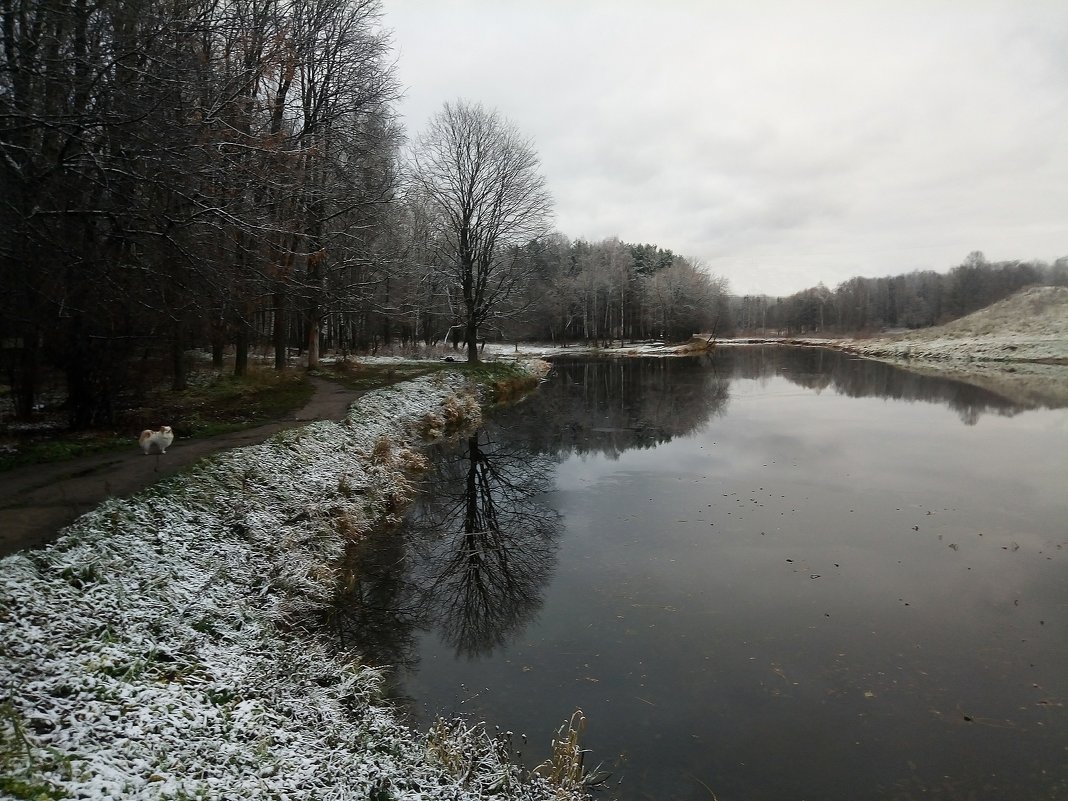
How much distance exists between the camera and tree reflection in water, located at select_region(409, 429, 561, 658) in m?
8.17

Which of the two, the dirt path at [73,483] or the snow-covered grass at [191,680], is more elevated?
the dirt path at [73,483]

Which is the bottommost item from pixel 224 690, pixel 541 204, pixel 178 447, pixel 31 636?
pixel 224 690

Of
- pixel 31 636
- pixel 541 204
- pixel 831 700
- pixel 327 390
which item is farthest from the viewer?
pixel 541 204

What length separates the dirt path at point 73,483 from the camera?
263 inches

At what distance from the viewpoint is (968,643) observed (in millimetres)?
7172

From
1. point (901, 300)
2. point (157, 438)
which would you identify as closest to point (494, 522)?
point (157, 438)

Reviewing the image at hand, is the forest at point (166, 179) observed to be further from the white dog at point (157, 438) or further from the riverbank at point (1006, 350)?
the riverbank at point (1006, 350)

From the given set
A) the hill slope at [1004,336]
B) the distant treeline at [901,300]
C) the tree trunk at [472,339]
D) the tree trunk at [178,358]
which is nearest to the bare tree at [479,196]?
the tree trunk at [472,339]

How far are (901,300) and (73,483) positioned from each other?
134 m

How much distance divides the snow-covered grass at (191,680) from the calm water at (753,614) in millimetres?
806

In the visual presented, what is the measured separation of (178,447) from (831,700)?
10806mm

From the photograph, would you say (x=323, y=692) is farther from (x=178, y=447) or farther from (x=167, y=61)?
(x=167, y=61)

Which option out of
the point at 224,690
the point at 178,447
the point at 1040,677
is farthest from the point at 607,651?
the point at 178,447

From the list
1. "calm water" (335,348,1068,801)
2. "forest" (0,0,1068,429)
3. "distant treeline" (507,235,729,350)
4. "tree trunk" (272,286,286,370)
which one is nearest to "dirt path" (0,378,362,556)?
"forest" (0,0,1068,429)
